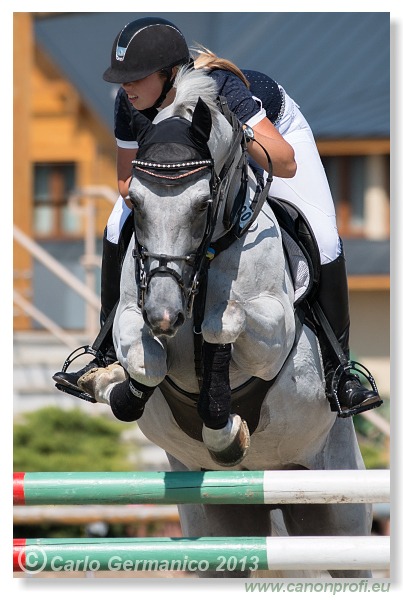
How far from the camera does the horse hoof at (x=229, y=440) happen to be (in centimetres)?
296

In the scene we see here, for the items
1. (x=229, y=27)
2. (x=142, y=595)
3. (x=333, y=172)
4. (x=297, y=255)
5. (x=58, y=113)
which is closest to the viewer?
(x=297, y=255)

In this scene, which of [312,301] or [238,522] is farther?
[238,522]

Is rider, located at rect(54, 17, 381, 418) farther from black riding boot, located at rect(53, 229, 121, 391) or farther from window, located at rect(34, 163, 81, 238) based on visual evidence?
window, located at rect(34, 163, 81, 238)

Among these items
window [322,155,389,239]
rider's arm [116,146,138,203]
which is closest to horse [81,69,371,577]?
rider's arm [116,146,138,203]

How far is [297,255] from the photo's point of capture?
134 inches

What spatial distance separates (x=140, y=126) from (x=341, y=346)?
109 cm

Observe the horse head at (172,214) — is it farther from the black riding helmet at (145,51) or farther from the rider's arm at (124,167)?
the rider's arm at (124,167)

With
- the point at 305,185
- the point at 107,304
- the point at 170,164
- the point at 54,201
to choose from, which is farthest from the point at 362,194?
the point at 170,164

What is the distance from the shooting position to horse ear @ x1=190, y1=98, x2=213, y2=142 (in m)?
2.80

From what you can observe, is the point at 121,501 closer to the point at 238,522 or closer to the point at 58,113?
the point at 238,522

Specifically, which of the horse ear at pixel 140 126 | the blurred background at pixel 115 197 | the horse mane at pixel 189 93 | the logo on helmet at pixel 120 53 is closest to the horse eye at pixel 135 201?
the horse ear at pixel 140 126

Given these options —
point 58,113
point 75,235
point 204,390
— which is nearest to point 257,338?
point 204,390

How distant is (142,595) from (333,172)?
27.8 ft

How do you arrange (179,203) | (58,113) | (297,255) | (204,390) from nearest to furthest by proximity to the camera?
(179,203), (204,390), (297,255), (58,113)
